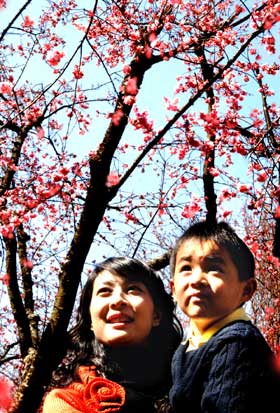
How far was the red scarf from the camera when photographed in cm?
167

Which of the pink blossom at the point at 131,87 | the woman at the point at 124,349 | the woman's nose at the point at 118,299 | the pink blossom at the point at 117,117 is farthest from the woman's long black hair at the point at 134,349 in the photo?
the pink blossom at the point at 131,87

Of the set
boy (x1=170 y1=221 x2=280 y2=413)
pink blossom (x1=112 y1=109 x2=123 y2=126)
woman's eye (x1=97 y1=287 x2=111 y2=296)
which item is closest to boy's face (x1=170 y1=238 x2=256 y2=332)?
boy (x1=170 y1=221 x2=280 y2=413)

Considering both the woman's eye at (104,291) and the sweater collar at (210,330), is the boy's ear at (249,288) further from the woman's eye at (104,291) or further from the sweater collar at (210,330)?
the woman's eye at (104,291)

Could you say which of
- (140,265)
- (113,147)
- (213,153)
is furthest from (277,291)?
(140,265)

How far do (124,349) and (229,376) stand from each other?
1.96 ft

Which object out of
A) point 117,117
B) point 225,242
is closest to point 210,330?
point 225,242

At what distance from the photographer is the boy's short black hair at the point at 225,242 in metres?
1.39

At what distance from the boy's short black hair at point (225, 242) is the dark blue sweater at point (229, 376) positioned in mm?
170

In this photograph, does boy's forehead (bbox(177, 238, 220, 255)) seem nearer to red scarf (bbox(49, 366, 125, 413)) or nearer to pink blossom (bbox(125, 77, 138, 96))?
red scarf (bbox(49, 366, 125, 413))

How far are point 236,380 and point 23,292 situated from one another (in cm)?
534

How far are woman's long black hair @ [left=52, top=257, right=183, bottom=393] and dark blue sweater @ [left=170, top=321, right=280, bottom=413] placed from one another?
439 millimetres

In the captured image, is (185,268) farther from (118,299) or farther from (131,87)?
(131,87)

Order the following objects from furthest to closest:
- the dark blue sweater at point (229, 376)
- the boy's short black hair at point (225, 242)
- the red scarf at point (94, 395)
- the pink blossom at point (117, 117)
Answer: the pink blossom at point (117, 117) < the red scarf at point (94, 395) < the boy's short black hair at point (225, 242) < the dark blue sweater at point (229, 376)

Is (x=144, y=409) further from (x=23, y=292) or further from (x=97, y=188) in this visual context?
(x=23, y=292)
